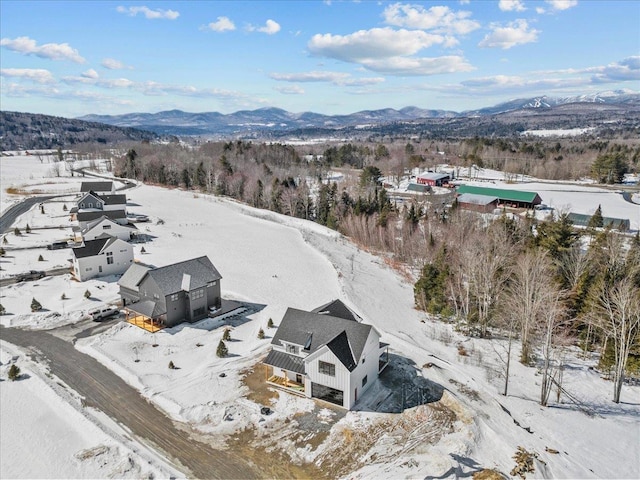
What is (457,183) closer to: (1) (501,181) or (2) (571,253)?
(1) (501,181)

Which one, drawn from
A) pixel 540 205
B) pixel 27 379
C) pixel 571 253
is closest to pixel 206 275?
pixel 27 379

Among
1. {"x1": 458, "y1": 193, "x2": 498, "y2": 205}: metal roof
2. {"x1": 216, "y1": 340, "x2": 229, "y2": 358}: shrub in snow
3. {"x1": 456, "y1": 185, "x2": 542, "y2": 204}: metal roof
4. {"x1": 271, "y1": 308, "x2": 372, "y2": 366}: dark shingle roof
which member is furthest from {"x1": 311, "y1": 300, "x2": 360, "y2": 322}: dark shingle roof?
{"x1": 456, "y1": 185, "x2": 542, "y2": 204}: metal roof

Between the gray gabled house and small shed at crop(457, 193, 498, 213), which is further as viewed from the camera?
small shed at crop(457, 193, 498, 213)

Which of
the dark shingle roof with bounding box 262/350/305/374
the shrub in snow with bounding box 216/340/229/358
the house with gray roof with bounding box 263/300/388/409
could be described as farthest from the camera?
the shrub in snow with bounding box 216/340/229/358

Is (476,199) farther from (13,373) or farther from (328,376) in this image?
(13,373)

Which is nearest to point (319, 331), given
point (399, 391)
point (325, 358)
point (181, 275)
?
point (325, 358)

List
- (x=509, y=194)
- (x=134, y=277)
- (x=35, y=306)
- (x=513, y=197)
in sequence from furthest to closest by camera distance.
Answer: (x=509, y=194) < (x=513, y=197) < (x=134, y=277) < (x=35, y=306)

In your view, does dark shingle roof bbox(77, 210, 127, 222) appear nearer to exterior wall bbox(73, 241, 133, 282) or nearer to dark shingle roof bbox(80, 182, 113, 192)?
dark shingle roof bbox(80, 182, 113, 192)
